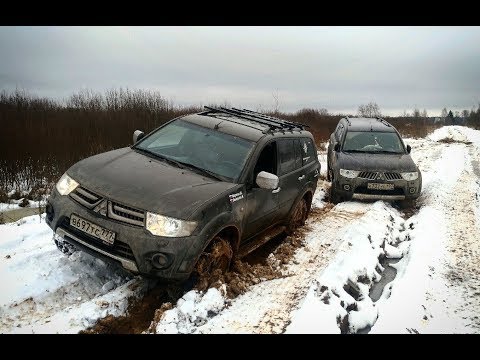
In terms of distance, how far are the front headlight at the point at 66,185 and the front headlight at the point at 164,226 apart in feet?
3.66

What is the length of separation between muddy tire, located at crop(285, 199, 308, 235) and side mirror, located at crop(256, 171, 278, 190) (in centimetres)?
194

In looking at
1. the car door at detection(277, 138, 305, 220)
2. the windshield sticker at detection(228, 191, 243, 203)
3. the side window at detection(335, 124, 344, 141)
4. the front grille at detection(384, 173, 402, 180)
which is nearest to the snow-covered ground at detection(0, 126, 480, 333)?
the car door at detection(277, 138, 305, 220)

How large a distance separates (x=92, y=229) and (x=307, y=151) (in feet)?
13.6

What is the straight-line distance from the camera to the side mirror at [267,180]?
A: 15.5 ft

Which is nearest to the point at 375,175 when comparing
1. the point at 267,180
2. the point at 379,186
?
the point at 379,186

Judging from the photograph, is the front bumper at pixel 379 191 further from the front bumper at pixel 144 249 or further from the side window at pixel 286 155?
the front bumper at pixel 144 249

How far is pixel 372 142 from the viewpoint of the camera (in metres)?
10.5

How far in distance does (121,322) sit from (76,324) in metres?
0.41

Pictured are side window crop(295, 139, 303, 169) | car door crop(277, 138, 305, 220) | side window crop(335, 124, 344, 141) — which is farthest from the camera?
side window crop(335, 124, 344, 141)

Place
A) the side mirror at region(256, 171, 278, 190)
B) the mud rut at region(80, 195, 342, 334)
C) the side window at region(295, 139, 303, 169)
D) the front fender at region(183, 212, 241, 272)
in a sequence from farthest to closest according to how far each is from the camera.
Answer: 1. the side window at region(295, 139, 303, 169)
2. the side mirror at region(256, 171, 278, 190)
3. the front fender at region(183, 212, 241, 272)
4. the mud rut at region(80, 195, 342, 334)

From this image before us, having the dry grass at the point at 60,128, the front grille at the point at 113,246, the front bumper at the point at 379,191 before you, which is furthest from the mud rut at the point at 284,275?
the dry grass at the point at 60,128

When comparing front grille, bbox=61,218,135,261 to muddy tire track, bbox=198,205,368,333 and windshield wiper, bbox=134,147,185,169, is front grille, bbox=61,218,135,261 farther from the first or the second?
windshield wiper, bbox=134,147,185,169

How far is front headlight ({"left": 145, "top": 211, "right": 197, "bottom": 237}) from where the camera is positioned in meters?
3.83
